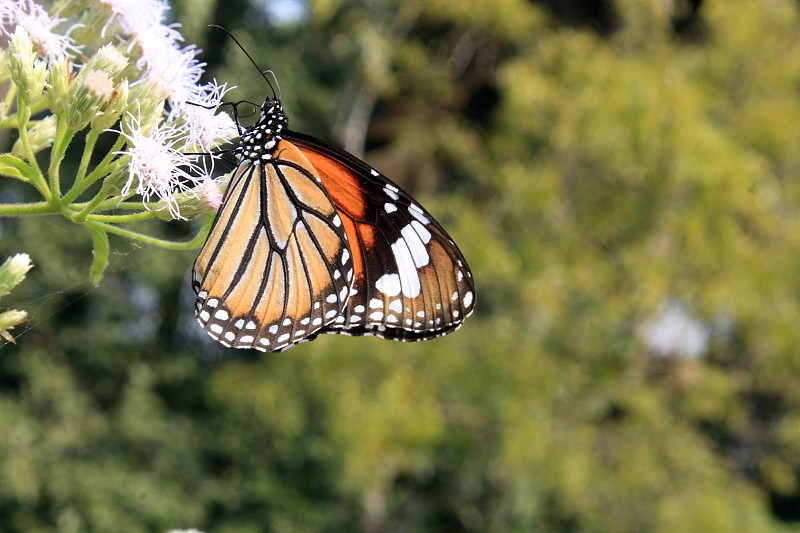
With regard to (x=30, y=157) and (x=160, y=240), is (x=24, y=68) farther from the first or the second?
(x=160, y=240)

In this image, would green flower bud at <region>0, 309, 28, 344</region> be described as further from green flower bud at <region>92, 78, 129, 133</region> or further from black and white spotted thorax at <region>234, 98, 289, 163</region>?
black and white spotted thorax at <region>234, 98, 289, 163</region>

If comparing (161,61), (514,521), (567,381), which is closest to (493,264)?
(567,381)

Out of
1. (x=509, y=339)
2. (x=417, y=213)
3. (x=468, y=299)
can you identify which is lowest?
(x=509, y=339)

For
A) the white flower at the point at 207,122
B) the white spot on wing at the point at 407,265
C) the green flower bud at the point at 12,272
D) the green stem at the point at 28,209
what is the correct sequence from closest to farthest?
the green stem at the point at 28,209
the green flower bud at the point at 12,272
the white flower at the point at 207,122
the white spot on wing at the point at 407,265

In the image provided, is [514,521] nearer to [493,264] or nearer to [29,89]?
[493,264]

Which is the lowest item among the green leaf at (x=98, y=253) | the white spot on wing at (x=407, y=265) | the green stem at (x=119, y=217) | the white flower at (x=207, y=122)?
the white spot on wing at (x=407, y=265)

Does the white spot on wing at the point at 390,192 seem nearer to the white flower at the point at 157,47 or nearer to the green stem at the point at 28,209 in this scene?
the white flower at the point at 157,47

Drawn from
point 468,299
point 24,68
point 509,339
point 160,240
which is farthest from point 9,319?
point 509,339

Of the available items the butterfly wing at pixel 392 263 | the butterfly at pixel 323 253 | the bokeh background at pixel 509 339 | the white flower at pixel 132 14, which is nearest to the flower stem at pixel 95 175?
the white flower at pixel 132 14
